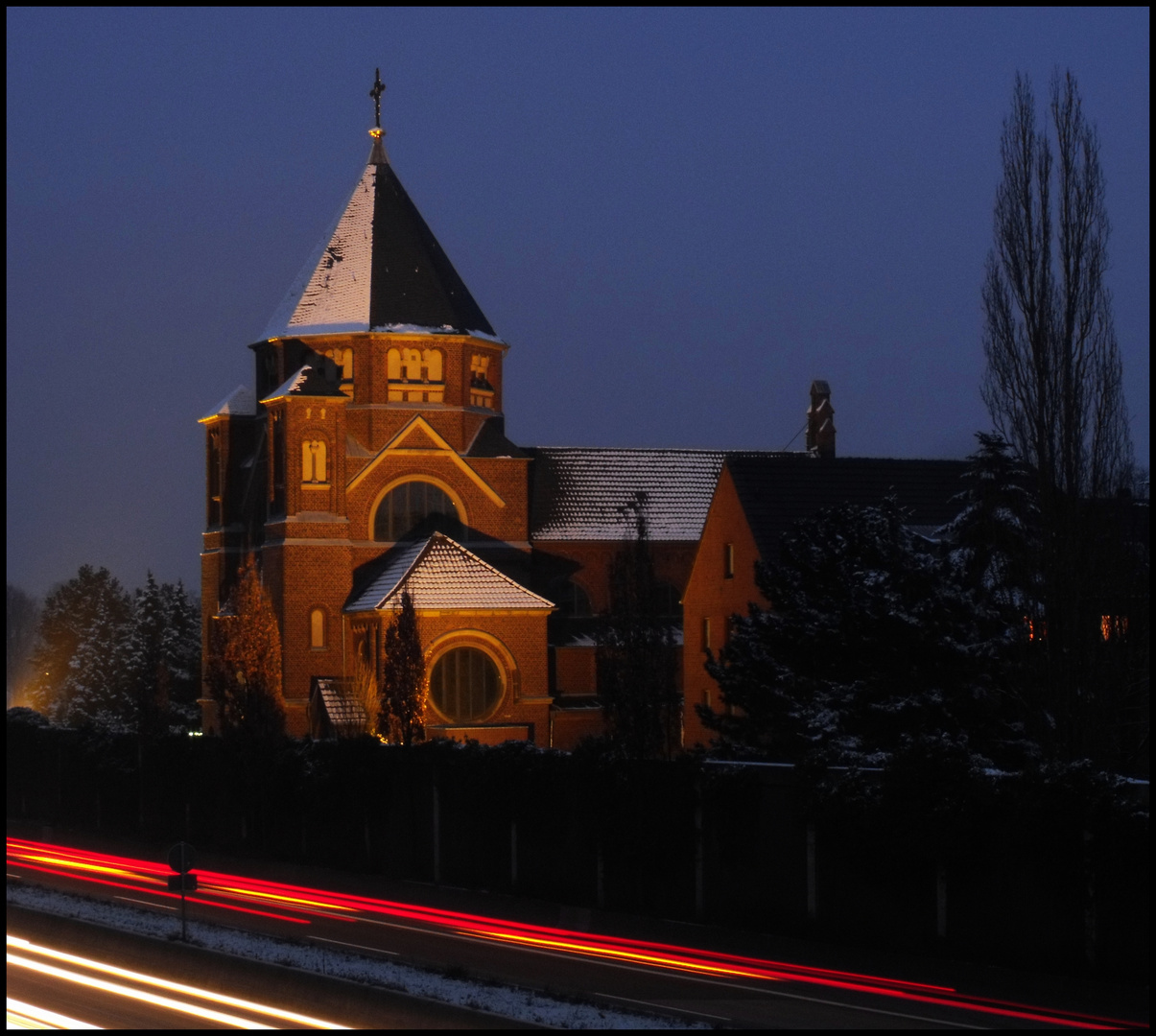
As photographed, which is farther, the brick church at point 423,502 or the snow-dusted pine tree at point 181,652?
the snow-dusted pine tree at point 181,652

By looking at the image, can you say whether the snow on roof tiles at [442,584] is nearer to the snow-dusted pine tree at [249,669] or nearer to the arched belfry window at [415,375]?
the snow-dusted pine tree at [249,669]

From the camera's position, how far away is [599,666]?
33.8 metres

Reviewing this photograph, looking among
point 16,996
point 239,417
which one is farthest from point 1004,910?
point 239,417

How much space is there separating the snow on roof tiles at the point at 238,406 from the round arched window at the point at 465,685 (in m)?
14.1

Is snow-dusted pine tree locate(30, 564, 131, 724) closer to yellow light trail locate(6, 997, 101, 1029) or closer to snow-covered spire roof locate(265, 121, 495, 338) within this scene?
snow-covered spire roof locate(265, 121, 495, 338)

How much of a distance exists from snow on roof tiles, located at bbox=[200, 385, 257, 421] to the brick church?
0.07 metres

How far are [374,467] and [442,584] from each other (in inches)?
240

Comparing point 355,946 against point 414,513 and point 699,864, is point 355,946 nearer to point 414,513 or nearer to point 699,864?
point 699,864

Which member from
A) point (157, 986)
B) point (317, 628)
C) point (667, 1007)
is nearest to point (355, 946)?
point (157, 986)

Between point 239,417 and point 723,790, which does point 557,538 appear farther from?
point 723,790

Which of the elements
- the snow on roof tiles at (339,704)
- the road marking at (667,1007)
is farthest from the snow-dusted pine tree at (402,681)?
the road marking at (667,1007)

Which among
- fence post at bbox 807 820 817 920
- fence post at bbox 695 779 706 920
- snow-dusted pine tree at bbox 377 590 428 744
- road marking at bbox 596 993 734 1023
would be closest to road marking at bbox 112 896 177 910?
fence post at bbox 695 779 706 920

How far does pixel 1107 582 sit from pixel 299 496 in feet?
119

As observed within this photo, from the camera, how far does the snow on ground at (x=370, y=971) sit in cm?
1642
